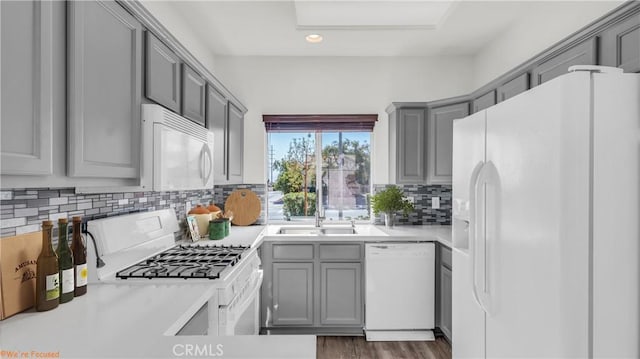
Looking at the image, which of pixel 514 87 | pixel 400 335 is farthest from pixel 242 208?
pixel 514 87

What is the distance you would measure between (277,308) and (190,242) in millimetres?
951

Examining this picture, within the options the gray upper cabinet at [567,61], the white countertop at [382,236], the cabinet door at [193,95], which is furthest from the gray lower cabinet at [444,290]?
the cabinet door at [193,95]

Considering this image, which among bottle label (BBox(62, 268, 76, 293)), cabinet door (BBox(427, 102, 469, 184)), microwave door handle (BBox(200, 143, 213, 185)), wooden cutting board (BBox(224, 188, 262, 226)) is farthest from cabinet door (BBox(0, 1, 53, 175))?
cabinet door (BBox(427, 102, 469, 184))

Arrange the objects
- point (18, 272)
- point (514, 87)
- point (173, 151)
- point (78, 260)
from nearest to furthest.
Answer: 1. point (18, 272)
2. point (78, 260)
3. point (173, 151)
4. point (514, 87)

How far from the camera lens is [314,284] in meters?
2.89

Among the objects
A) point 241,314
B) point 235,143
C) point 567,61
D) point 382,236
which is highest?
point 567,61

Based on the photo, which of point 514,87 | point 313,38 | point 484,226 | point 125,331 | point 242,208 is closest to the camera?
point 125,331

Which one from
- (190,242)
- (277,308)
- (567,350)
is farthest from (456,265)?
(190,242)

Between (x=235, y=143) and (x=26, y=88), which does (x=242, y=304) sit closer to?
(x=26, y=88)

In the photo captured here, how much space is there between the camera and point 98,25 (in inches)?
47.3

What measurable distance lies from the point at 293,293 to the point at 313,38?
90.1 inches

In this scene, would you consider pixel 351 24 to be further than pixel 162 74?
Yes

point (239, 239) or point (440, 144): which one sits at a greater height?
point (440, 144)

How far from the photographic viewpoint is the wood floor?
2.61m
